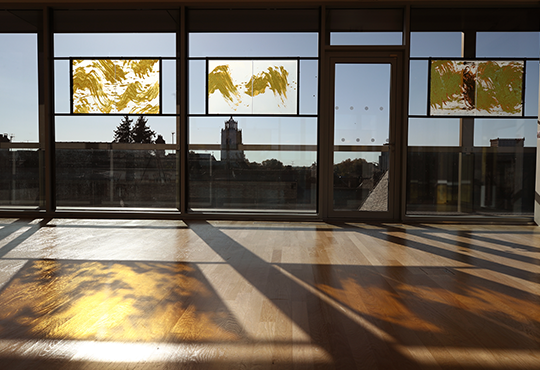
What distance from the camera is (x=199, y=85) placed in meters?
5.93

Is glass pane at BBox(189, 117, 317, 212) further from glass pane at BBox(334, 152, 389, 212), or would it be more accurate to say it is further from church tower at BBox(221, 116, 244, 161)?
Answer: glass pane at BBox(334, 152, 389, 212)

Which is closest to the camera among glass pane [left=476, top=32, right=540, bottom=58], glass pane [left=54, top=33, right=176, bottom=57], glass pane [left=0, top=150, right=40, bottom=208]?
glass pane [left=476, top=32, right=540, bottom=58]

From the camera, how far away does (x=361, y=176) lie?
5.85 meters

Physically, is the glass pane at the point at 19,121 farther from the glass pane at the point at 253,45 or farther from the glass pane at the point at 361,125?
the glass pane at the point at 361,125

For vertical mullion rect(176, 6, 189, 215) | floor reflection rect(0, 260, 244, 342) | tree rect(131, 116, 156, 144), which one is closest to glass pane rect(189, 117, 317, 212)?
vertical mullion rect(176, 6, 189, 215)

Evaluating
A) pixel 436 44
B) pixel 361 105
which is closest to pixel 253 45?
pixel 361 105

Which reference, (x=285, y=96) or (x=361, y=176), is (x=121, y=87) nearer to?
(x=285, y=96)

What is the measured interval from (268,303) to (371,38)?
462 cm

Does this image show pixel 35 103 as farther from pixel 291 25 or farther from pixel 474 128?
pixel 474 128

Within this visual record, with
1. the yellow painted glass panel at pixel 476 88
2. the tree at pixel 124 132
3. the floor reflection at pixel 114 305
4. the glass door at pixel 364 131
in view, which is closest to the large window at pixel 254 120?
the glass door at pixel 364 131

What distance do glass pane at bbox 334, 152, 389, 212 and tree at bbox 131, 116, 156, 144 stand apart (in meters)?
2.76

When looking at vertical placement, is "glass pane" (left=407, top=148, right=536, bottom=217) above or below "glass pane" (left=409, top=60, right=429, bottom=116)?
below

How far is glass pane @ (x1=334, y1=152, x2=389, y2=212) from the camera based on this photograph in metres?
5.84

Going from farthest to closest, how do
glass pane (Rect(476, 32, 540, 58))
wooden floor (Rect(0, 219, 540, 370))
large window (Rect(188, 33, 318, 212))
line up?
large window (Rect(188, 33, 318, 212)), glass pane (Rect(476, 32, 540, 58)), wooden floor (Rect(0, 219, 540, 370))
